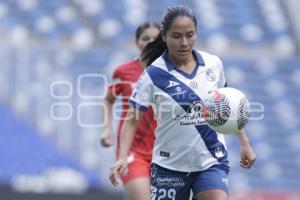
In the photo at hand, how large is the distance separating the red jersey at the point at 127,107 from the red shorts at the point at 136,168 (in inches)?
2.0

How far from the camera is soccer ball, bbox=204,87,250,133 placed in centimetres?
527

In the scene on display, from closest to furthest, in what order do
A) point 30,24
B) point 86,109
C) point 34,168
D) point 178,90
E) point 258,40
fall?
1. point 178,90
2. point 34,168
3. point 86,109
4. point 30,24
5. point 258,40

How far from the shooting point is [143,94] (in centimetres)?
561

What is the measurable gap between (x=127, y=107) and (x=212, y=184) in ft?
6.08

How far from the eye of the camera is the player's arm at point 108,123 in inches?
287

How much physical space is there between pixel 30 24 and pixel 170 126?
35.2 ft

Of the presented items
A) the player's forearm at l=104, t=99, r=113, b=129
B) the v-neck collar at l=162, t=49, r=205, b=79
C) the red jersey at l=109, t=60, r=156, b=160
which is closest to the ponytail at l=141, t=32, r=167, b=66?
the v-neck collar at l=162, t=49, r=205, b=79

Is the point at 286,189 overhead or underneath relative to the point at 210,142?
overhead

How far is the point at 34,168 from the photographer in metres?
13.0

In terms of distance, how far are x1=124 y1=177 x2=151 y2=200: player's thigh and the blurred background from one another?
4207mm

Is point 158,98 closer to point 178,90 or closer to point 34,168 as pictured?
point 178,90

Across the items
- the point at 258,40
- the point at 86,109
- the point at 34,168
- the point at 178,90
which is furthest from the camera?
the point at 258,40

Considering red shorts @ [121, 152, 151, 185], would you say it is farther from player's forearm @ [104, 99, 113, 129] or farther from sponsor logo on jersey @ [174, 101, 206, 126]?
sponsor logo on jersey @ [174, 101, 206, 126]

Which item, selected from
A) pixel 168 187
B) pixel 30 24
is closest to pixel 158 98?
pixel 168 187
